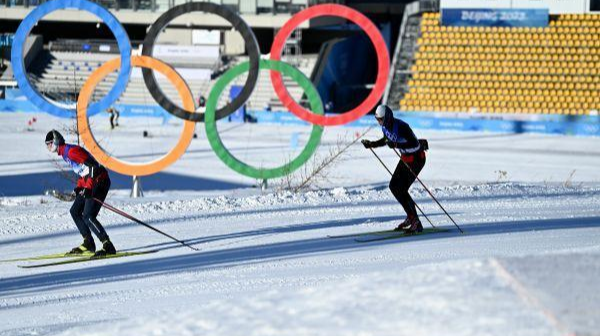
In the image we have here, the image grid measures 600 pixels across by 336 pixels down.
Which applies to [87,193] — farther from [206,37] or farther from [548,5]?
[206,37]

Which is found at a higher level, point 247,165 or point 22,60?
point 22,60

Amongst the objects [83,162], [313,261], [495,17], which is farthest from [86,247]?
[495,17]

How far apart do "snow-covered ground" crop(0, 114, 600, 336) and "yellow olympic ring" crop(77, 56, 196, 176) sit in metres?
1.30

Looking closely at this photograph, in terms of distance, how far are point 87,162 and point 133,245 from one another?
1605 millimetres

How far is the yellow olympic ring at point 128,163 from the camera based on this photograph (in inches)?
752

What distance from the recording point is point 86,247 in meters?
12.8

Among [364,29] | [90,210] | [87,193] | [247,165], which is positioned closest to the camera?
[87,193]

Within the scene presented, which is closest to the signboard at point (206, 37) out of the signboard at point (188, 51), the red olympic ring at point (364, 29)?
the signboard at point (188, 51)

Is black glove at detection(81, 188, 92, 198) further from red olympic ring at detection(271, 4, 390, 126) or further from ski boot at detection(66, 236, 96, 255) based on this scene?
red olympic ring at detection(271, 4, 390, 126)

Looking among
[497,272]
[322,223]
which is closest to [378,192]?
[322,223]

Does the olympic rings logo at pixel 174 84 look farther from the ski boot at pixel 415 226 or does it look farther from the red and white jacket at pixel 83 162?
the red and white jacket at pixel 83 162

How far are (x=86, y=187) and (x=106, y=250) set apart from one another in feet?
2.66

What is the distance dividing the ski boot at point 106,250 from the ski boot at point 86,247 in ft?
0.29

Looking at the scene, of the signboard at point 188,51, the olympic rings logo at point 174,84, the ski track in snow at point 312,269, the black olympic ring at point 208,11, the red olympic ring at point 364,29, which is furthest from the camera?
the signboard at point 188,51
